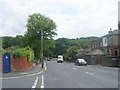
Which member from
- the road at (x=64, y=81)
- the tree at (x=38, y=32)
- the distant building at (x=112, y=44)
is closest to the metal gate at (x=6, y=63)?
the road at (x=64, y=81)

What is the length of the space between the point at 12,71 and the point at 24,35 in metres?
57.9

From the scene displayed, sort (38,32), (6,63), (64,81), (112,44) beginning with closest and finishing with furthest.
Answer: (64,81) → (6,63) → (112,44) → (38,32)

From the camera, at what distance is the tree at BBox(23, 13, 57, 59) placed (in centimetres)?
9375

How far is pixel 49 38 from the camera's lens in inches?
3819

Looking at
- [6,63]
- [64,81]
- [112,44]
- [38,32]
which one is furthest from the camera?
[38,32]

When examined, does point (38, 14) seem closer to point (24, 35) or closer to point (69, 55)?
point (24, 35)

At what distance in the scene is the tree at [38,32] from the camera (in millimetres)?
93750

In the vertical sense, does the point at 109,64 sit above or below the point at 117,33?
below

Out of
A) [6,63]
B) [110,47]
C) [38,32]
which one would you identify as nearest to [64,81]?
[6,63]

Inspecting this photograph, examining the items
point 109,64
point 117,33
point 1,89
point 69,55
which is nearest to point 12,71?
point 1,89

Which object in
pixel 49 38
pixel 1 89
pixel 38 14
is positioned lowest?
pixel 1 89

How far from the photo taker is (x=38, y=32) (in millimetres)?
94562

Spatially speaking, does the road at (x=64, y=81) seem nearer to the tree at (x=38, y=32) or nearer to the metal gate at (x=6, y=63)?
the metal gate at (x=6, y=63)

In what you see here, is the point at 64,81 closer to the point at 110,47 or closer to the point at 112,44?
the point at 112,44
